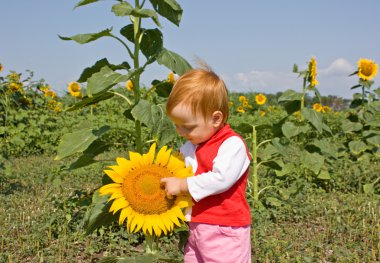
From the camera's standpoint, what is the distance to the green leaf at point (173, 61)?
2.19 m

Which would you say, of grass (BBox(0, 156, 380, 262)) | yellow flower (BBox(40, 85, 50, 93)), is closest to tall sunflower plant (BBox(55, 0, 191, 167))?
grass (BBox(0, 156, 380, 262))

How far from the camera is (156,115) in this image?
218 centimetres

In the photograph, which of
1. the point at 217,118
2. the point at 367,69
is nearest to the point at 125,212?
the point at 217,118

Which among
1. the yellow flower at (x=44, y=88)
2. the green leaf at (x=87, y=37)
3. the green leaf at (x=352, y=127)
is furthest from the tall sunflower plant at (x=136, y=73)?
the yellow flower at (x=44, y=88)

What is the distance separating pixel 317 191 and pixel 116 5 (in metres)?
3.04

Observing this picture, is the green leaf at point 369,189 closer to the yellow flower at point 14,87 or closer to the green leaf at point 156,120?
the green leaf at point 156,120

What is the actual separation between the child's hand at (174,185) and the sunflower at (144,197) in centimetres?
3

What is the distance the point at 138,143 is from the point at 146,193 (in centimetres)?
48

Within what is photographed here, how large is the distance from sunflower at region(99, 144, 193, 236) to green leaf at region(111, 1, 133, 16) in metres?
0.61

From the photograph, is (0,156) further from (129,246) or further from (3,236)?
A: (129,246)

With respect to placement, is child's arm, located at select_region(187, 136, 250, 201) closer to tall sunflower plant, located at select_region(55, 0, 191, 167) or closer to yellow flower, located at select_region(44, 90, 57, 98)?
tall sunflower plant, located at select_region(55, 0, 191, 167)

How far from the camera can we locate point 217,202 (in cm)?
200

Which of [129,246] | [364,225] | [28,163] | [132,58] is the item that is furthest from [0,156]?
[364,225]

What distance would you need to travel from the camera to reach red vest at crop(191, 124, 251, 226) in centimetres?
199
